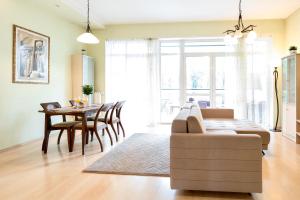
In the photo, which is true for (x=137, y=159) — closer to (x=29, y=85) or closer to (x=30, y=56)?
(x=29, y=85)

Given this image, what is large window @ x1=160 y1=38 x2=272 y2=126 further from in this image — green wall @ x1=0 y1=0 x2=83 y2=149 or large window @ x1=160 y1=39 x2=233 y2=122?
green wall @ x1=0 y1=0 x2=83 y2=149

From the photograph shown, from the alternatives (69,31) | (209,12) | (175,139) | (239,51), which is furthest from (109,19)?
(175,139)

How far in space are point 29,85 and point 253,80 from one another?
5.61 metres

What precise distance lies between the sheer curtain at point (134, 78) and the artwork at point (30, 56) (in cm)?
219

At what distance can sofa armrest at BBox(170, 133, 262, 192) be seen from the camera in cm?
247

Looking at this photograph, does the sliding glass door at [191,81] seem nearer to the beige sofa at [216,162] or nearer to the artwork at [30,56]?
the artwork at [30,56]

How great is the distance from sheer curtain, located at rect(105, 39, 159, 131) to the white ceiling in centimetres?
78

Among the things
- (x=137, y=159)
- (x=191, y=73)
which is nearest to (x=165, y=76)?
(x=191, y=73)

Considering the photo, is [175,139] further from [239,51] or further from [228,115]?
[239,51]

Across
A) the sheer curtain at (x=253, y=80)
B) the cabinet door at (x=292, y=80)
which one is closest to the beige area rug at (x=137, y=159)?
the cabinet door at (x=292, y=80)

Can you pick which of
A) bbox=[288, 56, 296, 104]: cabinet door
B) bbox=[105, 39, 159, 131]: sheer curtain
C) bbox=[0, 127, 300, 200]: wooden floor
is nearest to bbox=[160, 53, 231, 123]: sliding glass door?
bbox=[105, 39, 159, 131]: sheer curtain

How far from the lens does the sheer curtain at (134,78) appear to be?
24.3ft

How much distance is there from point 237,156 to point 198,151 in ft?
1.24

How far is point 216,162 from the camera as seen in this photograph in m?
2.53
